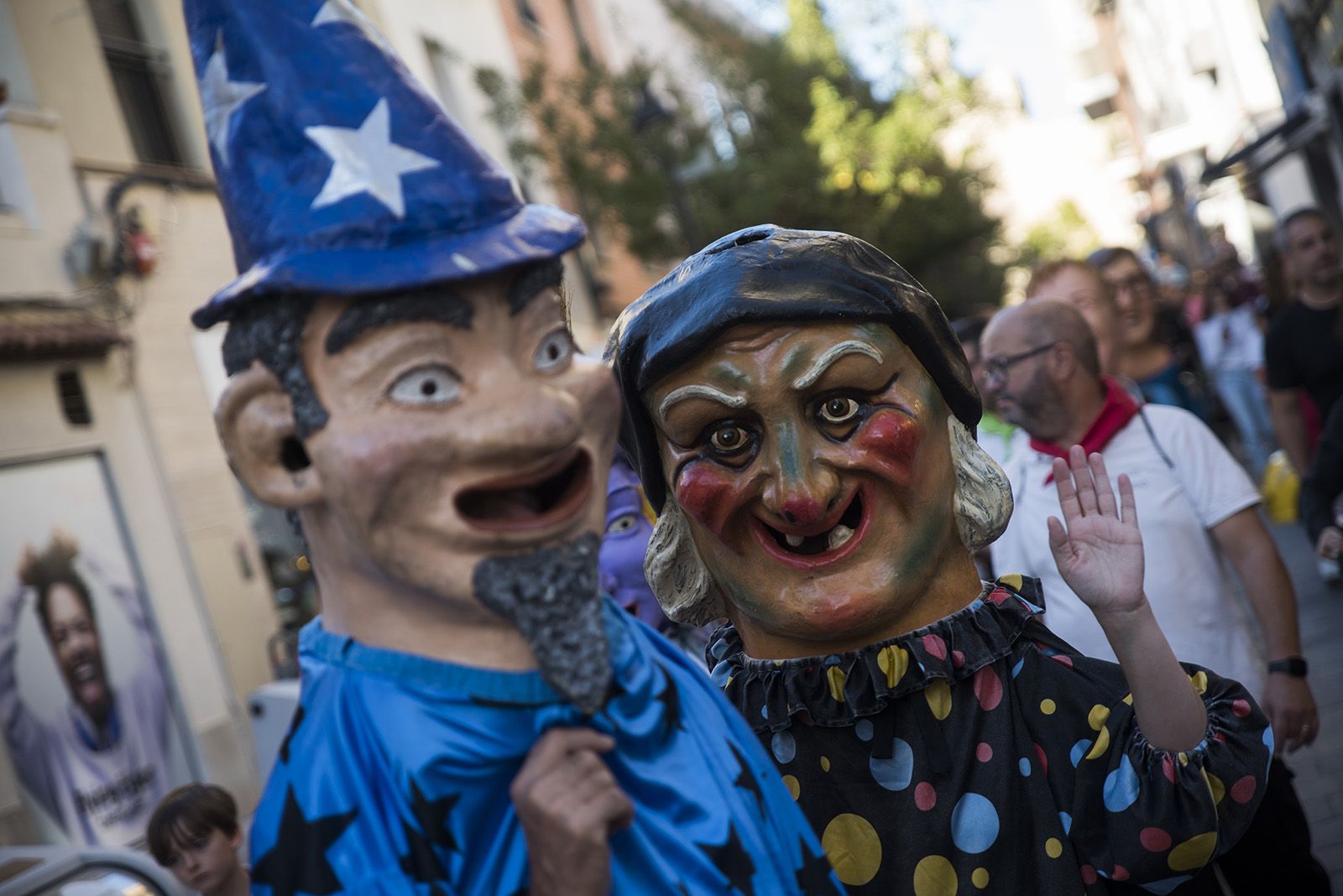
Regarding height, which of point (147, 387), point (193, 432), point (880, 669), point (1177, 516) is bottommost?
point (1177, 516)

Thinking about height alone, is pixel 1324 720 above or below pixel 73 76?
below

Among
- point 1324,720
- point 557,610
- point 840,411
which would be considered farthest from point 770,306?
point 1324,720

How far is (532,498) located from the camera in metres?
1.50

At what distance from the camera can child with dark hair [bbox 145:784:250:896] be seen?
144 inches

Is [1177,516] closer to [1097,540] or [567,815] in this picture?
[1097,540]

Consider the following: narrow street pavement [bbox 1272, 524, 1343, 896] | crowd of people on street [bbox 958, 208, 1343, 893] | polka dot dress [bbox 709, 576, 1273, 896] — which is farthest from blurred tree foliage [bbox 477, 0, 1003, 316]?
polka dot dress [bbox 709, 576, 1273, 896]

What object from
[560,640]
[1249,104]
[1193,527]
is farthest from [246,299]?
[1249,104]

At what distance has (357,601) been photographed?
4.87ft

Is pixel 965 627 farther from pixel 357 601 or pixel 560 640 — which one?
pixel 357 601

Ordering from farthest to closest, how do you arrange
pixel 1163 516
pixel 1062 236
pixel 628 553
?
pixel 1062 236 → pixel 1163 516 → pixel 628 553

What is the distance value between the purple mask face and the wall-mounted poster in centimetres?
598

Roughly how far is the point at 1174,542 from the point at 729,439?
171 cm

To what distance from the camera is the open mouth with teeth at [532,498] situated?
1417mm

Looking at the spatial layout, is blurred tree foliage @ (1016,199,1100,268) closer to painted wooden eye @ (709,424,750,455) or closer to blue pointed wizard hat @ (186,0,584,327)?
→ painted wooden eye @ (709,424,750,455)
